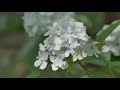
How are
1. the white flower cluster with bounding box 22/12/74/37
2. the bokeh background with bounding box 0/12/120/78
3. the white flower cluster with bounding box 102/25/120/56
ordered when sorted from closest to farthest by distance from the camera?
the white flower cluster with bounding box 102/25/120/56, the white flower cluster with bounding box 22/12/74/37, the bokeh background with bounding box 0/12/120/78

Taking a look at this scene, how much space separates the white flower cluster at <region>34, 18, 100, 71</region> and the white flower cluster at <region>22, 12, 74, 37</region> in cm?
71

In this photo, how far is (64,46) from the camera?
142 cm

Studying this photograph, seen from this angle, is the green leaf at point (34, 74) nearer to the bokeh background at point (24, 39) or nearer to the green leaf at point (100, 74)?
the green leaf at point (100, 74)

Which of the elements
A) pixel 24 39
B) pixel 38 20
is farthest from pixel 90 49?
pixel 24 39

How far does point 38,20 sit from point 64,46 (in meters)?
0.80

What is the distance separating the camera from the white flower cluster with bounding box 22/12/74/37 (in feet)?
7.05

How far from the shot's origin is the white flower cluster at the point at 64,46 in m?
1.40

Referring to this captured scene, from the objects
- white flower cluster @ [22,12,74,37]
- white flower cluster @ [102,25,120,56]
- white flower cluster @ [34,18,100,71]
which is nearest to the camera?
white flower cluster @ [34,18,100,71]

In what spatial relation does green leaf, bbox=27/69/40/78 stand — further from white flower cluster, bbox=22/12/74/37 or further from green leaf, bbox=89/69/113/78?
white flower cluster, bbox=22/12/74/37

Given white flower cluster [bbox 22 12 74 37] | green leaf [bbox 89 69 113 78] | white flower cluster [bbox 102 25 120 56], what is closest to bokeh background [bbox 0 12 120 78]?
white flower cluster [bbox 22 12 74 37]

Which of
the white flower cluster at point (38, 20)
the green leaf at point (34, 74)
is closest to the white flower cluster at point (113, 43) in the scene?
the white flower cluster at point (38, 20)

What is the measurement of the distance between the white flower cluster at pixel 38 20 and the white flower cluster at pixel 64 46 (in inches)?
27.9
